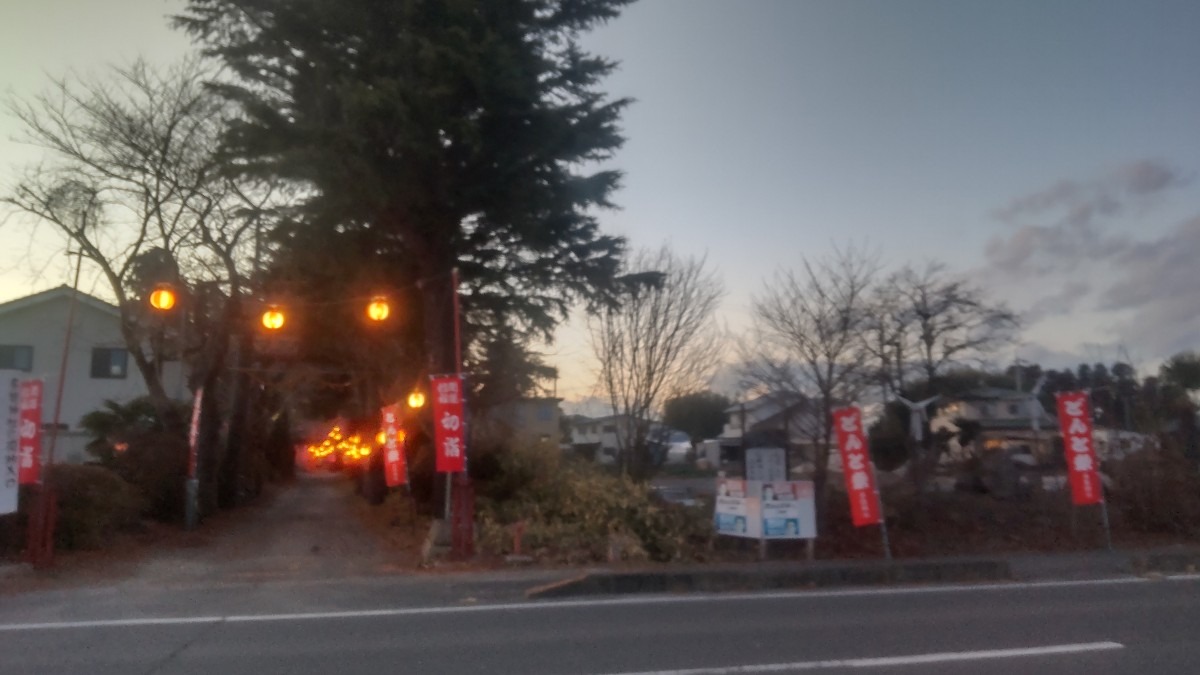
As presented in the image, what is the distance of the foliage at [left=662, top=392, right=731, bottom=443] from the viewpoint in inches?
1071

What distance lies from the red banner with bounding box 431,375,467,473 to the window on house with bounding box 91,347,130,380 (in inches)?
1034

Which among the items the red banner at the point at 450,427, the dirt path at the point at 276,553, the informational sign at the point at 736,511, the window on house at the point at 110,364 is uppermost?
the window on house at the point at 110,364

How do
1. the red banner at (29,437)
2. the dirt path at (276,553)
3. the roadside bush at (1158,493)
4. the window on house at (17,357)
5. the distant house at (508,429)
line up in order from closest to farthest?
1. the dirt path at (276,553)
2. the red banner at (29,437)
3. the roadside bush at (1158,493)
4. the distant house at (508,429)
5. the window on house at (17,357)

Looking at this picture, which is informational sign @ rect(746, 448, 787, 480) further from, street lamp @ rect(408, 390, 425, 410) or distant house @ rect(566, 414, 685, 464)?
street lamp @ rect(408, 390, 425, 410)

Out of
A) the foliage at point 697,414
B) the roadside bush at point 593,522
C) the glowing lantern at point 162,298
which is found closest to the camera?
the glowing lantern at point 162,298

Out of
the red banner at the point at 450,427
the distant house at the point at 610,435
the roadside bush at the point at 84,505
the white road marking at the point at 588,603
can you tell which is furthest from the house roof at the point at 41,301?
the white road marking at the point at 588,603

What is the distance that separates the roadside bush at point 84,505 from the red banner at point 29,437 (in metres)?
1.22

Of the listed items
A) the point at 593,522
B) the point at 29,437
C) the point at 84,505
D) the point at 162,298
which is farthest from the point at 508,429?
the point at 162,298

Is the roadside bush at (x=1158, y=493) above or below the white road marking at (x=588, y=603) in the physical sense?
above

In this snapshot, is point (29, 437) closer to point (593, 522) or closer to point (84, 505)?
point (84, 505)

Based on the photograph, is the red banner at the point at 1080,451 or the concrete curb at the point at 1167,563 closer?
the concrete curb at the point at 1167,563

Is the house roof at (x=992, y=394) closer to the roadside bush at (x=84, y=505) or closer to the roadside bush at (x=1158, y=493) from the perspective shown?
the roadside bush at (x=1158, y=493)

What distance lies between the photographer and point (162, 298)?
1523 centimetres

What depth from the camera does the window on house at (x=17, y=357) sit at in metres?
38.0
